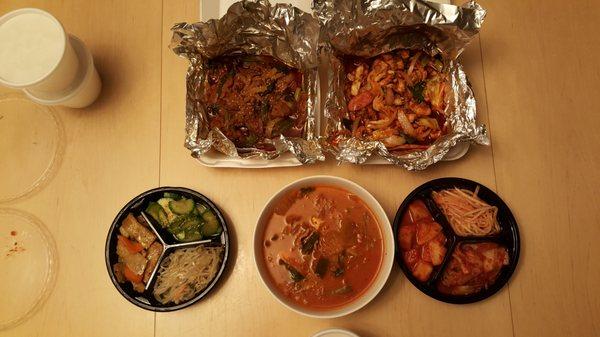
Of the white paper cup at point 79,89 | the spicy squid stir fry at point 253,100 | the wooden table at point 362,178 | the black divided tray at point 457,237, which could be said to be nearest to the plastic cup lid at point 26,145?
the wooden table at point 362,178

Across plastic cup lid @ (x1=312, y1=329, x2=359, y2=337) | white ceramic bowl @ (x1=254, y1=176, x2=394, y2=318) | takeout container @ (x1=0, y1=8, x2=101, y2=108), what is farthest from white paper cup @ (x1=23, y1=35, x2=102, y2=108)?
plastic cup lid @ (x1=312, y1=329, x2=359, y2=337)

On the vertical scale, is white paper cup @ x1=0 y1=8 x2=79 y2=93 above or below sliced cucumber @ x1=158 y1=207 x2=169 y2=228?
above

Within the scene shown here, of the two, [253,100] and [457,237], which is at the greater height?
[253,100]

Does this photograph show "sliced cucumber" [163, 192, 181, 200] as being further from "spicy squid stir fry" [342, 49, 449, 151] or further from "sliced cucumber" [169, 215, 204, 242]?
"spicy squid stir fry" [342, 49, 449, 151]

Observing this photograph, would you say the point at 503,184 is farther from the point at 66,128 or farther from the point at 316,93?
the point at 66,128

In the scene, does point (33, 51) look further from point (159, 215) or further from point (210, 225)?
point (210, 225)

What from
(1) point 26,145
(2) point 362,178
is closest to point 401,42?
(2) point 362,178

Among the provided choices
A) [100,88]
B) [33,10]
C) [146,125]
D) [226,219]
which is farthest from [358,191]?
[33,10]
